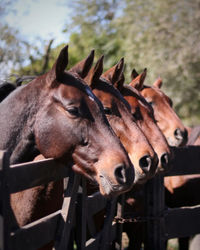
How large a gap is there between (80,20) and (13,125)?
2537 cm

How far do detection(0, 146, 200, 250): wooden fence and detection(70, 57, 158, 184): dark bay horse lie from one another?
21.4 inches

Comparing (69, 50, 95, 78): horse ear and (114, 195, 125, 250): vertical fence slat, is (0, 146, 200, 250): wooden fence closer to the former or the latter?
(114, 195, 125, 250): vertical fence slat

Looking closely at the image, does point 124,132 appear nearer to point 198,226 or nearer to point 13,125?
point 13,125

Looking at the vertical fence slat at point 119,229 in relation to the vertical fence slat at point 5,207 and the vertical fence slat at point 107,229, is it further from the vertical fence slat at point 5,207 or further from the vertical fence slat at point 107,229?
the vertical fence slat at point 5,207

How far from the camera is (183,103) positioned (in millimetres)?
23203

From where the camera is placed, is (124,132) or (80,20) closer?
(124,132)

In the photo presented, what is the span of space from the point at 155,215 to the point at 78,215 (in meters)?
1.57

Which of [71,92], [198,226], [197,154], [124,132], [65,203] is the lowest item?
[198,226]

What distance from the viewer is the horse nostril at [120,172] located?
2.64m

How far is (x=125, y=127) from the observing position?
3.82 m

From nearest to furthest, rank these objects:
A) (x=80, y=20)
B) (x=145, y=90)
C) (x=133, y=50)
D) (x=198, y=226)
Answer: (x=198, y=226), (x=145, y=90), (x=133, y=50), (x=80, y=20)

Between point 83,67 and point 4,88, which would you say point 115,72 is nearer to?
point 83,67

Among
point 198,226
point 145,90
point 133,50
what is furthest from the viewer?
point 133,50

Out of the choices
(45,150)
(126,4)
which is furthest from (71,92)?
(126,4)
